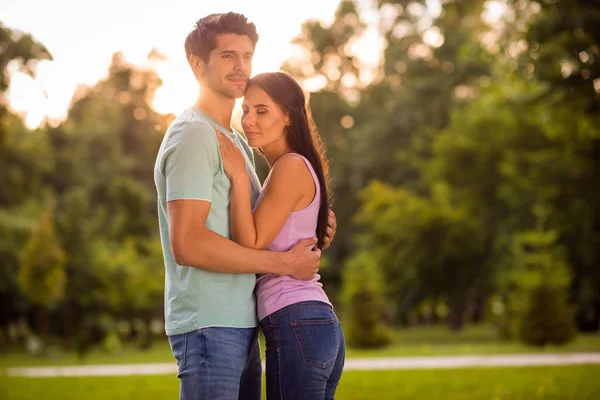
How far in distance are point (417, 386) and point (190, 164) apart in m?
9.97

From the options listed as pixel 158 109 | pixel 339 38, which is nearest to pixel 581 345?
pixel 339 38

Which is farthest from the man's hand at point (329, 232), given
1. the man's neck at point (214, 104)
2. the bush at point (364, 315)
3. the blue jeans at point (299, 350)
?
the bush at point (364, 315)

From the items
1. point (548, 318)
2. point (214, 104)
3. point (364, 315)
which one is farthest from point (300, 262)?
point (364, 315)

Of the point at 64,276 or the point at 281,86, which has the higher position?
the point at 281,86

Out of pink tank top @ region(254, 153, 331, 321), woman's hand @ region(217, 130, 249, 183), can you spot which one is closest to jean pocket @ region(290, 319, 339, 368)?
pink tank top @ region(254, 153, 331, 321)

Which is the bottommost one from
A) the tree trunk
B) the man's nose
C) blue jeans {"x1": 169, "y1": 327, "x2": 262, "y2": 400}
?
the tree trunk

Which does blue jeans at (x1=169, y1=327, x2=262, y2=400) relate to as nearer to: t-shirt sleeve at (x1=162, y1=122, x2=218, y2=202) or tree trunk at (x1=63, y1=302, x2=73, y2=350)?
t-shirt sleeve at (x1=162, y1=122, x2=218, y2=202)

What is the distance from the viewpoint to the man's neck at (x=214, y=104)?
3395 mm

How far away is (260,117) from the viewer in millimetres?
3443

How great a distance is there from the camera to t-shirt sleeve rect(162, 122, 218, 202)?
9.90ft

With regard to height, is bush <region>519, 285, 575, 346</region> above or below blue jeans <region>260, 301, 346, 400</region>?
below

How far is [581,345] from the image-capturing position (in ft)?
67.6

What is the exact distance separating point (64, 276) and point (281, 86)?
23668mm

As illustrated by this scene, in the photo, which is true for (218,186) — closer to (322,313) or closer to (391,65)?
(322,313)
